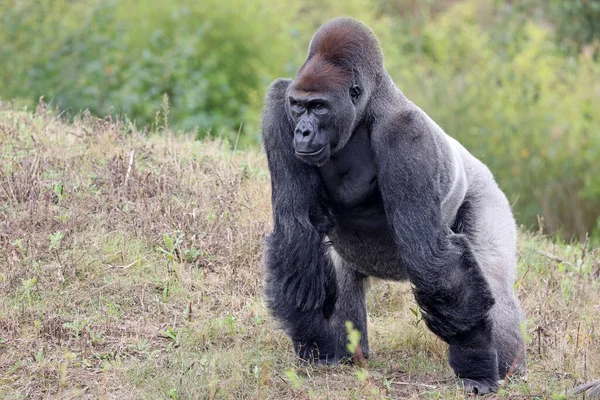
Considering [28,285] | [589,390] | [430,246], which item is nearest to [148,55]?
[28,285]

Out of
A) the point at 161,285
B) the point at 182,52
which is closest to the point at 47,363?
the point at 161,285

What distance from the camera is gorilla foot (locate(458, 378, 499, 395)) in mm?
3727

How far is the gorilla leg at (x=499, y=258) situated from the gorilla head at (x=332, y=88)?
2.63ft

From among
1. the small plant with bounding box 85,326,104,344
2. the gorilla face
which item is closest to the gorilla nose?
the gorilla face

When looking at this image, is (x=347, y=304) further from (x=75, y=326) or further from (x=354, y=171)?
(x=75, y=326)

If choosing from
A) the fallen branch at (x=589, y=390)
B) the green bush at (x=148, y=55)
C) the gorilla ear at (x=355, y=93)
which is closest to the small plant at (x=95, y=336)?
the gorilla ear at (x=355, y=93)

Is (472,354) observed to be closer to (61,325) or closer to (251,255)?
(251,255)

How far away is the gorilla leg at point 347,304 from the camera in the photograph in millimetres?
4145

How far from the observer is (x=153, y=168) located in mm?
5270

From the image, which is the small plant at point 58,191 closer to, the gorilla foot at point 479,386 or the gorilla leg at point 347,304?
the gorilla leg at point 347,304

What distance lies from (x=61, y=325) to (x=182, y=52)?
6823 mm

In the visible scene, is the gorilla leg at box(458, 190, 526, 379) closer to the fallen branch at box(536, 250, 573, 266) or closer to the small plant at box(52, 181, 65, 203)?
the fallen branch at box(536, 250, 573, 266)

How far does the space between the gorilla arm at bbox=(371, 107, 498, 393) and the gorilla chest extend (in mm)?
103

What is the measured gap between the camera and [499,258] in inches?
162
